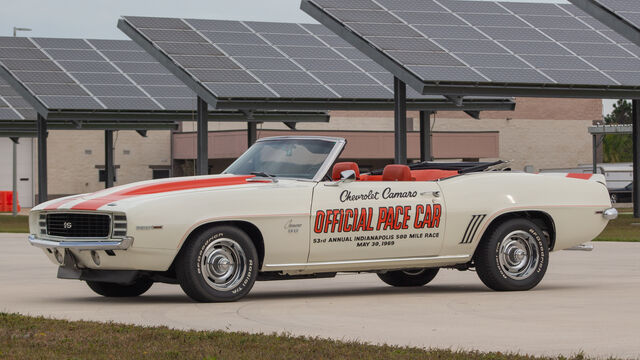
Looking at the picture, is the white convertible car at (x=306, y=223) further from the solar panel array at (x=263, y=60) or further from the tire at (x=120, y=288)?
the solar panel array at (x=263, y=60)

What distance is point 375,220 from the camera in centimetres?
1225

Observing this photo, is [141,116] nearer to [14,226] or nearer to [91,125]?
[14,226]

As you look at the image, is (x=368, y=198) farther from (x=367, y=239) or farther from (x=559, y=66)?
(x=559, y=66)

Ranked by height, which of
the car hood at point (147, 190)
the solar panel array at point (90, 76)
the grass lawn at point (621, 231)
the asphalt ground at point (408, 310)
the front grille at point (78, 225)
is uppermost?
the solar panel array at point (90, 76)

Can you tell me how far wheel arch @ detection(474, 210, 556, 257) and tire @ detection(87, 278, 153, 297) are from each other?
357 cm

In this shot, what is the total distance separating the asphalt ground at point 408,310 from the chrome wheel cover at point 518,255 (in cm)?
26

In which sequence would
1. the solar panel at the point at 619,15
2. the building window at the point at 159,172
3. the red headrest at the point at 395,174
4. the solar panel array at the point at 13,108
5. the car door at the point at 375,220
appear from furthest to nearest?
1. the building window at the point at 159,172
2. the solar panel array at the point at 13,108
3. the solar panel at the point at 619,15
4. the red headrest at the point at 395,174
5. the car door at the point at 375,220

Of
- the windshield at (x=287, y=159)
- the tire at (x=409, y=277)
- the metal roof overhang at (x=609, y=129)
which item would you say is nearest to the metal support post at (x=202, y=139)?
the tire at (x=409, y=277)

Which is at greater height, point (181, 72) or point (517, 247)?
point (181, 72)

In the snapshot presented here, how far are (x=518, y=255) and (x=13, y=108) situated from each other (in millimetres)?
32788

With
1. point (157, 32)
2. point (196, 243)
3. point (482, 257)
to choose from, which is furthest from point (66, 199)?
point (157, 32)

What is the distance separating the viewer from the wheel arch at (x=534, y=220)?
42.8 ft

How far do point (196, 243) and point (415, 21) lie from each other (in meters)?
19.6

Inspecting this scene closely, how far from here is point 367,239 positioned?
1221cm
